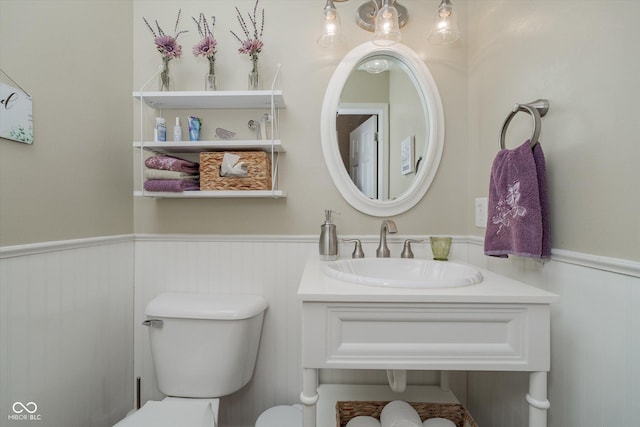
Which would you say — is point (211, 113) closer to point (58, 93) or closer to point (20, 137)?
point (58, 93)

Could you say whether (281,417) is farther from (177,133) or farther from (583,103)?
(583,103)

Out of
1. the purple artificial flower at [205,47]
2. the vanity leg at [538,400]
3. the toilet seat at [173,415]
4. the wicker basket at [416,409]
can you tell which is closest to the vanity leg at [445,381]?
the wicker basket at [416,409]

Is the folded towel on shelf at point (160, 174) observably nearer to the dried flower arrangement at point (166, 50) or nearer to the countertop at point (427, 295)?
the dried flower arrangement at point (166, 50)

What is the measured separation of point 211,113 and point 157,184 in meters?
0.42

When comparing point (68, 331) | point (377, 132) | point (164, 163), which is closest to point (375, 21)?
point (377, 132)

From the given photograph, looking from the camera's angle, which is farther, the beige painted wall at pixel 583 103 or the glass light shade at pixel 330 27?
the glass light shade at pixel 330 27

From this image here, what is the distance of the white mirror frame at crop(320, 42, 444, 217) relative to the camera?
1.37 m

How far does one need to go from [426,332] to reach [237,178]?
35.4 inches

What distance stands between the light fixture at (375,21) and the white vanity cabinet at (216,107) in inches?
13.5

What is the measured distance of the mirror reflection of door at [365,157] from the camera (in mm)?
1375

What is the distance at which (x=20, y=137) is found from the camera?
91 cm

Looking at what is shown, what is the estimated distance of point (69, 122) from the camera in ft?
3.56

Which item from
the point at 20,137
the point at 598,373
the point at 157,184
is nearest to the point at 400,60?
the point at 157,184

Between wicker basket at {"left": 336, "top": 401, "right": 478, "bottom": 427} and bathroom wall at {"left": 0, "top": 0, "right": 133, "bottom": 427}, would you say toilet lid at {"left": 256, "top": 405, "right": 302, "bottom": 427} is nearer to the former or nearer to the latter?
wicker basket at {"left": 336, "top": 401, "right": 478, "bottom": 427}
